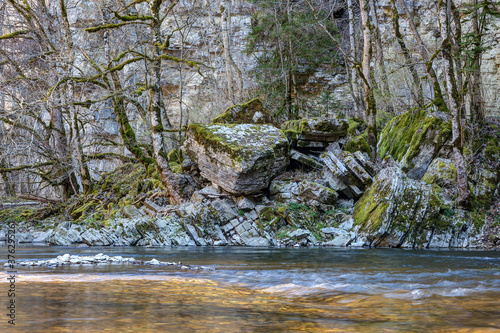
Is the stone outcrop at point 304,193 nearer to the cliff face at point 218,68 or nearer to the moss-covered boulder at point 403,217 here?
the moss-covered boulder at point 403,217

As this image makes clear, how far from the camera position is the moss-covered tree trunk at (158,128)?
45.4ft

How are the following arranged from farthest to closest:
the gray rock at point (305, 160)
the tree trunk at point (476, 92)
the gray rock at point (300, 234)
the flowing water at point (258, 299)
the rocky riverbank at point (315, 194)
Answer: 1. the gray rock at point (305, 160)
2. the tree trunk at point (476, 92)
3. the gray rock at point (300, 234)
4. the rocky riverbank at point (315, 194)
5. the flowing water at point (258, 299)

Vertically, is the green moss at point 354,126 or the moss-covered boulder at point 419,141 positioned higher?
the green moss at point 354,126

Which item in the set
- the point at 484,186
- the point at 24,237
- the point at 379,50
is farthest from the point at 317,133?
the point at 24,237

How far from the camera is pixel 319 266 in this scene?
250 inches

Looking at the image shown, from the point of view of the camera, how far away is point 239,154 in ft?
40.2

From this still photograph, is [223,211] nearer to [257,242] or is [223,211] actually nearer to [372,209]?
[257,242]

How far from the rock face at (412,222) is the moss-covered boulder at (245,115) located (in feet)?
21.2

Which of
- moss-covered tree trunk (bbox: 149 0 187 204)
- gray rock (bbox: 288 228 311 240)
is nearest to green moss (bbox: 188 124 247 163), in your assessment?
moss-covered tree trunk (bbox: 149 0 187 204)

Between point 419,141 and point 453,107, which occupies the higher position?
point 453,107

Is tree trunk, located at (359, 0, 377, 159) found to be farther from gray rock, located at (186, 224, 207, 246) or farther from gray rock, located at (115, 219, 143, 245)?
gray rock, located at (115, 219, 143, 245)

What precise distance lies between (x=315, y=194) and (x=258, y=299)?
9.07 m

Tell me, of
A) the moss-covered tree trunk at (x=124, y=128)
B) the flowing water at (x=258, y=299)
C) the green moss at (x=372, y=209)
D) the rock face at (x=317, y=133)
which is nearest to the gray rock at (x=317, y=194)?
the green moss at (x=372, y=209)

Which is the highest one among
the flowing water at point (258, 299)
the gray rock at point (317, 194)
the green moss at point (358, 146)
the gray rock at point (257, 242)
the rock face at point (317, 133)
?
the rock face at point (317, 133)
